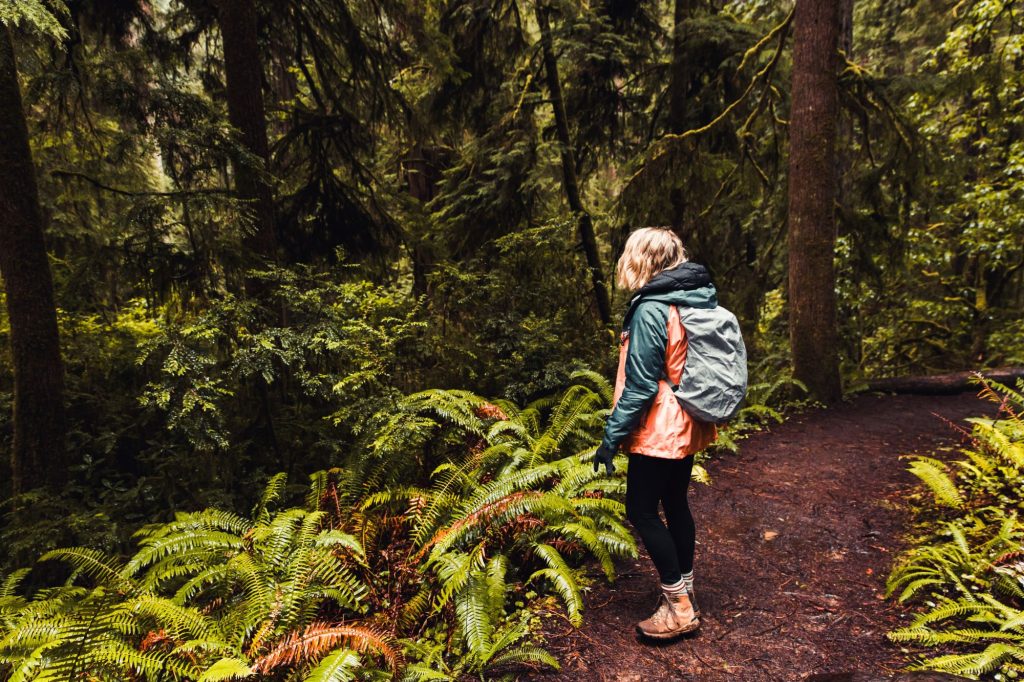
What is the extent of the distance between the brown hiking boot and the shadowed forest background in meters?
0.51

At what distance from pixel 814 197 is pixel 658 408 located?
586 cm

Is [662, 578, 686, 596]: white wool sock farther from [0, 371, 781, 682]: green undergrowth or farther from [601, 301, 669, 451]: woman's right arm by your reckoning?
[601, 301, 669, 451]: woman's right arm

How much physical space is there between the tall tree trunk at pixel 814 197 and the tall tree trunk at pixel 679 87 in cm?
197

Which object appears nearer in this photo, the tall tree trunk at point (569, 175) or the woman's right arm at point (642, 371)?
the woman's right arm at point (642, 371)

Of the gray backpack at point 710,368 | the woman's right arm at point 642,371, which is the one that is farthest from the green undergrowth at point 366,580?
the gray backpack at point 710,368

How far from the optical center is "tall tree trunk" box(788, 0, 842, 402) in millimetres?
6613

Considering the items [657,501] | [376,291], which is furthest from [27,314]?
[657,501]

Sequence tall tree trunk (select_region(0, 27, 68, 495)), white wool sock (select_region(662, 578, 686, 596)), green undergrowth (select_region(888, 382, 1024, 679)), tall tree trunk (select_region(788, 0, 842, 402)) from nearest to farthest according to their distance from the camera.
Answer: green undergrowth (select_region(888, 382, 1024, 679))
white wool sock (select_region(662, 578, 686, 596))
tall tree trunk (select_region(0, 27, 68, 495))
tall tree trunk (select_region(788, 0, 842, 402))

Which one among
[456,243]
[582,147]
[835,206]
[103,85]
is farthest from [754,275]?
[103,85]

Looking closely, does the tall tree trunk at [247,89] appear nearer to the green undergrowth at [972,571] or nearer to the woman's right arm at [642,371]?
the woman's right arm at [642,371]

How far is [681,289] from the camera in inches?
108

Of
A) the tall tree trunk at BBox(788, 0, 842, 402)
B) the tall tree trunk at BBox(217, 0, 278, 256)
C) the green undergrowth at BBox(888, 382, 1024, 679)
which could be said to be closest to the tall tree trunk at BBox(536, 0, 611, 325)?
the tall tree trunk at BBox(788, 0, 842, 402)

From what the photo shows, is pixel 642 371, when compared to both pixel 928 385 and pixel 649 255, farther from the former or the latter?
pixel 928 385

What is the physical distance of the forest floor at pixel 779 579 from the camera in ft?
9.36
